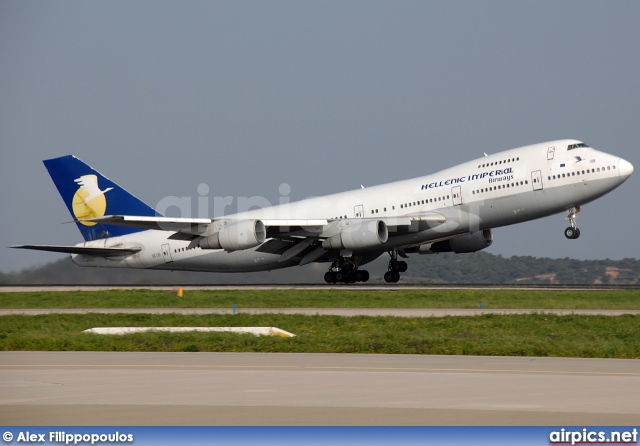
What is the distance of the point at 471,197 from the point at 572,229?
4.69 metres

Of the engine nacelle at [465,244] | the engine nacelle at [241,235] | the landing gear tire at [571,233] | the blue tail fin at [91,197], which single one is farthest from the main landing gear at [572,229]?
the blue tail fin at [91,197]

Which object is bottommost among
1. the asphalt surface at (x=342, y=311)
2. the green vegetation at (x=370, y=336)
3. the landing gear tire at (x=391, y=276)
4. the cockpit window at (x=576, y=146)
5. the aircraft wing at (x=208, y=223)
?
the green vegetation at (x=370, y=336)

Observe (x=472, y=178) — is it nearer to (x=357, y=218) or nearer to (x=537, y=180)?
(x=537, y=180)

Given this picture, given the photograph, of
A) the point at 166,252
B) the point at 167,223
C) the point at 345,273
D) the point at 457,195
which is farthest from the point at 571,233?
the point at 166,252

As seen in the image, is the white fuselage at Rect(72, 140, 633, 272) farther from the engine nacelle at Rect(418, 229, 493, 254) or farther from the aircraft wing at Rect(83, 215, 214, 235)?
the aircraft wing at Rect(83, 215, 214, 235)

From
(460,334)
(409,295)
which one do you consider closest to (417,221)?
(409,295)

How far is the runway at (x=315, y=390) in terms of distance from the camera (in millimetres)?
11102

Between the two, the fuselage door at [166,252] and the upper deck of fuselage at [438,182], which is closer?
the upper deck of fuselage at [438,182]

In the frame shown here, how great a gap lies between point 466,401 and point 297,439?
3253 millimetres

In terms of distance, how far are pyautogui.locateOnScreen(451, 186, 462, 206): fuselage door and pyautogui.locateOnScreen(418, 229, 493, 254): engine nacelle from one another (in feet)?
16.0

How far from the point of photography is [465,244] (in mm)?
49781

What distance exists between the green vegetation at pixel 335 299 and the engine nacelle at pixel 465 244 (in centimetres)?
838

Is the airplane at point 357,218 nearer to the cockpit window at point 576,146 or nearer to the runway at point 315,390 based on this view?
the cockpit window at point 576,146

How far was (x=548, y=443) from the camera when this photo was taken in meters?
9.61
